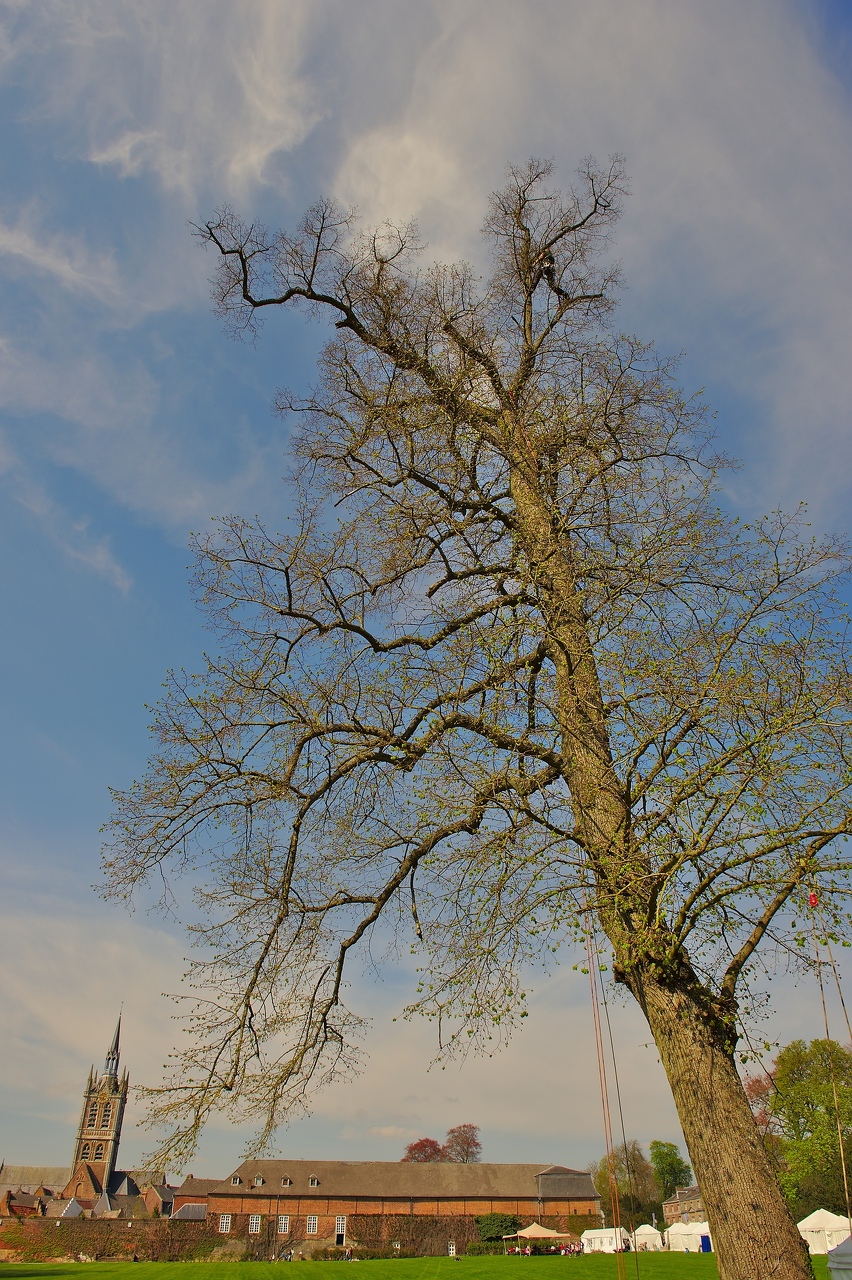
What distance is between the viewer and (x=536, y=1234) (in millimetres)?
48312

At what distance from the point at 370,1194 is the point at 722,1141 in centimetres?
6296

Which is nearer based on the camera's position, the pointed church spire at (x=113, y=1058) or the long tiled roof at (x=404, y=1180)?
the long tiled roof at (x=404, y=1180)

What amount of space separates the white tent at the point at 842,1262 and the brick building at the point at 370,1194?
5745 cm

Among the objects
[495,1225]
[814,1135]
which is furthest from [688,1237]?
[495,1225]

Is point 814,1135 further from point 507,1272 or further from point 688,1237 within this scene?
point 507,1272

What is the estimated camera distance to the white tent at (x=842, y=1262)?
21.3ft

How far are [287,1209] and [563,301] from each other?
63689 mm

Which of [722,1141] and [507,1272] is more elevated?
[722,1141]

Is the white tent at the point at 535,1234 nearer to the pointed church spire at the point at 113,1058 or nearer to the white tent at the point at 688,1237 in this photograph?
the white tent at the point at 688,1237

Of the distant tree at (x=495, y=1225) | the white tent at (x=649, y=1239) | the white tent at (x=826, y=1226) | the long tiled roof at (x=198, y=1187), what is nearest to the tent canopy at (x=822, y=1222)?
the white tent at (x=826, y=1226)

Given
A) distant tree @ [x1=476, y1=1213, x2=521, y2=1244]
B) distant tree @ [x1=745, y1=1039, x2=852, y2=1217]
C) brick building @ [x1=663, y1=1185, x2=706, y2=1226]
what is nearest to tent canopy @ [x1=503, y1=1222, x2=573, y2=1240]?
distant tree @ [x1=476, y1=1213, x2=521, y2=1244]

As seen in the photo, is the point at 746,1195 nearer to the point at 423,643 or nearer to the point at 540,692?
the point at 540,692

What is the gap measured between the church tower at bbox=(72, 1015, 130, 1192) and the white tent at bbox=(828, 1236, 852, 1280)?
94.4 m

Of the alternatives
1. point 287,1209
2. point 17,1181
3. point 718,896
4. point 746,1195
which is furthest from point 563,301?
point 17,1181
